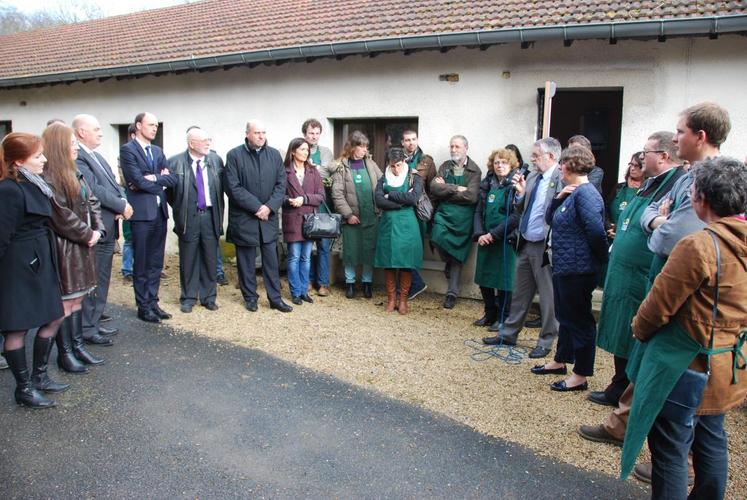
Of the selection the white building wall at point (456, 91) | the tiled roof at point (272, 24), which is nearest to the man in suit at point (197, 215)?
the white building wall at point (456, 91)

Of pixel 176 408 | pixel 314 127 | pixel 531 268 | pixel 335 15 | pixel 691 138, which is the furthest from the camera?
pixel 335 15

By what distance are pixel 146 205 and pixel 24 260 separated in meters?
2.21

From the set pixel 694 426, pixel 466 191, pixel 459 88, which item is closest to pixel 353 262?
pixel 466 191

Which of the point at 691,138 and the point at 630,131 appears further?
the point at 630,131

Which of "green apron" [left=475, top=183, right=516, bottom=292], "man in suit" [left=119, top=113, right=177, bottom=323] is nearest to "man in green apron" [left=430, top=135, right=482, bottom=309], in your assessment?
"green apron" [left=475, top=183, right=516, bottom=292]

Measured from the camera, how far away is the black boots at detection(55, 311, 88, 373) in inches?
179

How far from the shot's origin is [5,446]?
345 centimetres

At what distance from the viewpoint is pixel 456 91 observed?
768 cm

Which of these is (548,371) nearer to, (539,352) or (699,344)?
(539,352)

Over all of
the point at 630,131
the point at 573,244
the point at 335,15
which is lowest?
the point at 573,244

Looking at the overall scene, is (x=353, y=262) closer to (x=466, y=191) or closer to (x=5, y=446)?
(x=466, y=191)

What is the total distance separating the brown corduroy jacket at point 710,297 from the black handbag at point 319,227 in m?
4.66

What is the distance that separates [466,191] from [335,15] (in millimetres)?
4459

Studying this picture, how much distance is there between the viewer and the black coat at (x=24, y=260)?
366cm
